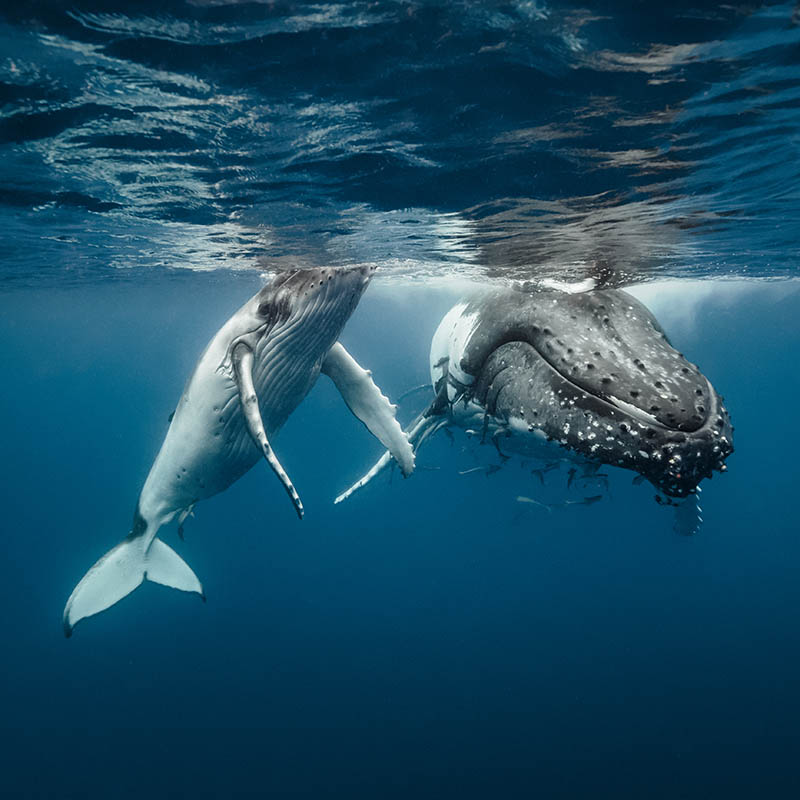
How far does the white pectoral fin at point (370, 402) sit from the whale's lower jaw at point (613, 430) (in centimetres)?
278

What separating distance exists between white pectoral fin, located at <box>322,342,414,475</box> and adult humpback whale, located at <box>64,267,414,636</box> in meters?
0.02

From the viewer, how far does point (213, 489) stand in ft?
25.5

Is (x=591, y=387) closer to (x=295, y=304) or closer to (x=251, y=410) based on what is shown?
(x=251, y=410)

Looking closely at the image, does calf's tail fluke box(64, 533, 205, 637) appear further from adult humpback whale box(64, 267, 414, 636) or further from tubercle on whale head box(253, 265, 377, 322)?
tubercle on whale head box(253, 265, 377, 322)

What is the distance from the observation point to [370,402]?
815 centimetres

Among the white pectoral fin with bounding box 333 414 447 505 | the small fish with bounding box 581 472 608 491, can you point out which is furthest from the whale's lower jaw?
the white pectoral fin with bounding box 333 414 447 505

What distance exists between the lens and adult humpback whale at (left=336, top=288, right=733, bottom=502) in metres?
3.82

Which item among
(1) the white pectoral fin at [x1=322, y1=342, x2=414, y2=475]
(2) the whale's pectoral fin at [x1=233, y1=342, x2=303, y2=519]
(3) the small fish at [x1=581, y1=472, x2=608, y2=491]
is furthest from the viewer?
(1) the white pectoral fin at [x1=322, y1=342, x2=414, y2=475]

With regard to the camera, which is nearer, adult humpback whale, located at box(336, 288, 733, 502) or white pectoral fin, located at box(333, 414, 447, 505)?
adult humpback whale, located at box(336, 288, 733, 502)

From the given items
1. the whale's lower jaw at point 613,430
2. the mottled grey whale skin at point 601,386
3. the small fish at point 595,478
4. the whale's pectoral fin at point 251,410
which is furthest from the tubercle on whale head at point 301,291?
the small fish at point 595,478

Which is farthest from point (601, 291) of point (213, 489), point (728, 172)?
point (213, 489)

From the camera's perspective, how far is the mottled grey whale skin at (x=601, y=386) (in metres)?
3.81

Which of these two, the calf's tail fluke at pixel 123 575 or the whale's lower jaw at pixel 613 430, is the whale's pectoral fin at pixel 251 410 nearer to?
the whale's lower jaw at pixel 613 430

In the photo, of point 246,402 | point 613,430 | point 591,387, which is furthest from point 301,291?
point 613,430
